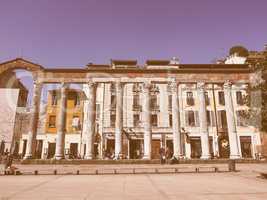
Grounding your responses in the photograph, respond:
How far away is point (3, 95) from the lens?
33.4 meters

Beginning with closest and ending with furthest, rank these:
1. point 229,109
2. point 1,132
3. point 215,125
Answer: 1. point 229,109
2. point 1,132
3. point 215,125

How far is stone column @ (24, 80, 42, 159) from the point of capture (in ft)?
85.0

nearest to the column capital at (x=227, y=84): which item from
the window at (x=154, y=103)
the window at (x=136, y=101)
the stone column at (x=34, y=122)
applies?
the window at (x=154, y=103)

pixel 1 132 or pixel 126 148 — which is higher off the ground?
pixel 1 132

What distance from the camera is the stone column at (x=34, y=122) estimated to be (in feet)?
85.0

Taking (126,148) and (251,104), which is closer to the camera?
(251,104)

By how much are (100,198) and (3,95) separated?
31.6 m

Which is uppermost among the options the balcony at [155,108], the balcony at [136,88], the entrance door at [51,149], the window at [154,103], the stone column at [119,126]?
the balcony at [136,88]

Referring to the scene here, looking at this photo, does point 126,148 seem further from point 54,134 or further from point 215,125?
point 215,125

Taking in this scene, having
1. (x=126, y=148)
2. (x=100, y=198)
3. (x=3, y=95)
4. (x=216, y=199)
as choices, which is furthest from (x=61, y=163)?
(x=216, y=199)

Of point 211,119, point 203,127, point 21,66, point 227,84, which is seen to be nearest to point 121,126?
point 203,127

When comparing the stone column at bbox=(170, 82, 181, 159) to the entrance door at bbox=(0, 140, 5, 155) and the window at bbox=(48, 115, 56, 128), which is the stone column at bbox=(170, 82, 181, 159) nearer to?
the window at bbox=(48, 115, 56, 128)

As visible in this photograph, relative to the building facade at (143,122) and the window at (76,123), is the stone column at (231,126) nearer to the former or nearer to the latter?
the building facade at (143,122)

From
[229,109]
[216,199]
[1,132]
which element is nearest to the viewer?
[216,199]
